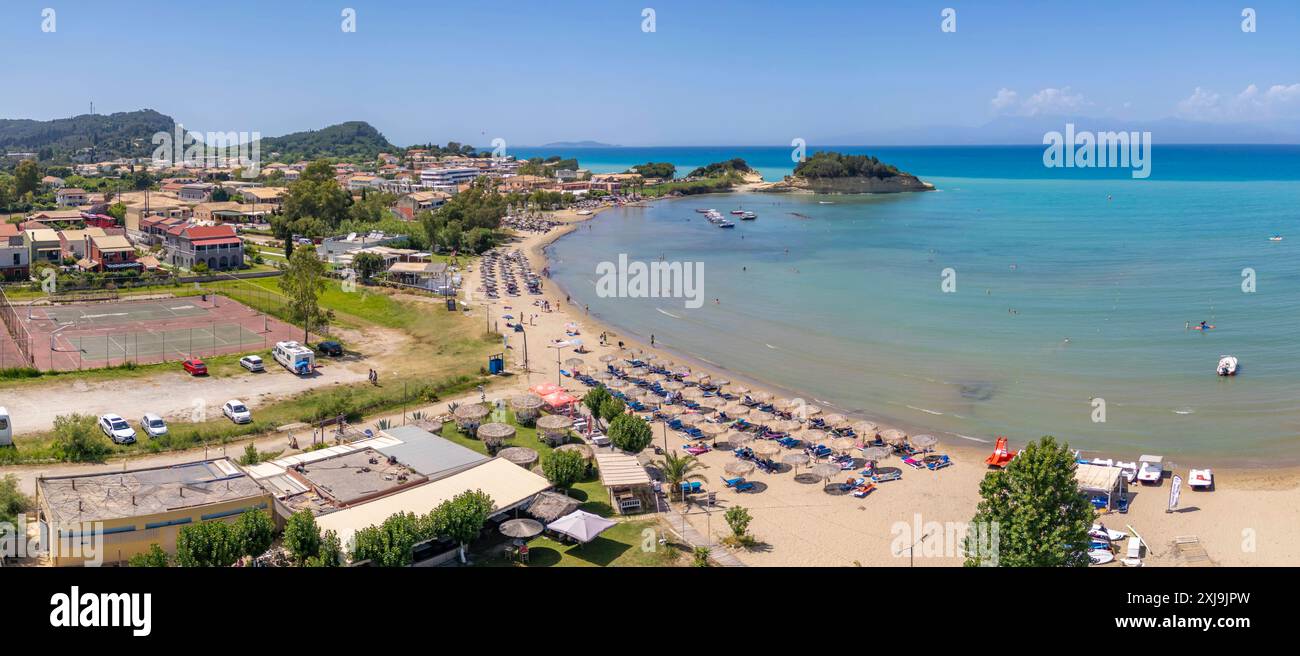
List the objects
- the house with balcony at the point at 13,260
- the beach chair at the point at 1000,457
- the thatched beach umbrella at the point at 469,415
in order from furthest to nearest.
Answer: the house with balcony at the point at 13,260
the thatched beach umbrella at the point at 469,415
the beach chair at the point at 1000,457

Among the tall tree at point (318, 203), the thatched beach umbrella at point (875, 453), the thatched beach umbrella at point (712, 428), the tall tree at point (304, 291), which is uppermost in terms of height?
the tall tree at point (318, 203)

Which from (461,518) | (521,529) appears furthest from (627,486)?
(461,518)

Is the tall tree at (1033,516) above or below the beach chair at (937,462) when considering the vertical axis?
above

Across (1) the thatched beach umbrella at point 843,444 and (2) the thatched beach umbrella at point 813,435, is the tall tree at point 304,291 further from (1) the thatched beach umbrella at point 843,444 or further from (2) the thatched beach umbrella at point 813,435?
(1) the thatched beach umbrella at point 843,444

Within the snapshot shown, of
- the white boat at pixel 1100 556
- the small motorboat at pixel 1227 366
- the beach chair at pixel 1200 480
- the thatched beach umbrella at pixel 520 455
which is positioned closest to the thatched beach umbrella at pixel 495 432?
the thatched beach umbrella at pixel 520 455

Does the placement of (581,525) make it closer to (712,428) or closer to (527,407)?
(527,407)
